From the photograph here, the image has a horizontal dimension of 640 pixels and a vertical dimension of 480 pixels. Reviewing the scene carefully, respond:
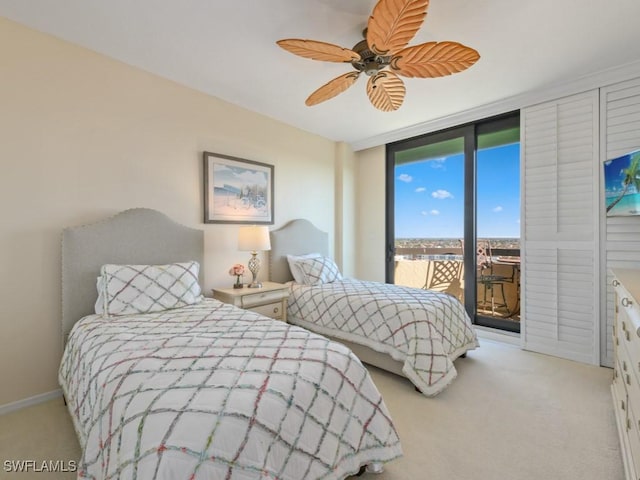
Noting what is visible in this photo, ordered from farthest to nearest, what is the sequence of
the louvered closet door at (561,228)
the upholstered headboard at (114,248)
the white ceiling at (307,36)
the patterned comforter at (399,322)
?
1. the louvered closet door at (561,228)
2. the patterned comforter at (399,322)
3. the upholstered headboard at (114,248)
4. the white ceiling at (307,36)

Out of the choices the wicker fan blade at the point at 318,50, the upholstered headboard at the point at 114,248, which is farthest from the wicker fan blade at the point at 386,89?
the upholstered headboard at the point at 114,248

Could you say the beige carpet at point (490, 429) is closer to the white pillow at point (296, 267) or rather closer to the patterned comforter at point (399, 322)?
the patterned comforter at point (399, 322)

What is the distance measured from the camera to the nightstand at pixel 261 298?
276 centimetres

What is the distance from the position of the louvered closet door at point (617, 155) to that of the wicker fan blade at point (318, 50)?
2.44 m

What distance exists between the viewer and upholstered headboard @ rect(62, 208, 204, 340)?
2113mm

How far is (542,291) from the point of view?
2.96 metres

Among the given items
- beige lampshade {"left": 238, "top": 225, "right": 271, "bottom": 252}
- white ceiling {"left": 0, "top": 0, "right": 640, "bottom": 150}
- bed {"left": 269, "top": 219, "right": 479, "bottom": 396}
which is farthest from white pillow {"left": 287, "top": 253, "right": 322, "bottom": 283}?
white ceiling {"left": 0, "top": 0, "right": 640, "bottom": 150}

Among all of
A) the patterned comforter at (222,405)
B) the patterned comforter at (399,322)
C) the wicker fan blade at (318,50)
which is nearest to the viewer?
the patterned comforter at (222,405)

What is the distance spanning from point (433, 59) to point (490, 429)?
7.66ft

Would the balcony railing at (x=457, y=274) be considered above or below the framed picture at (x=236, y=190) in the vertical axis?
below

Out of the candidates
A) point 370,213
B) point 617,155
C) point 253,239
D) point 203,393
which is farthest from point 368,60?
point 370,213

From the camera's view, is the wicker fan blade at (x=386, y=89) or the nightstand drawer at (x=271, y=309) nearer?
the wicker fan blade at (x=386, y=89)

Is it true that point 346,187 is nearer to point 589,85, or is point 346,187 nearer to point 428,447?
point 589,85

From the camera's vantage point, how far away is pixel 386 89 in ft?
7.68
